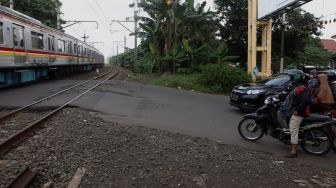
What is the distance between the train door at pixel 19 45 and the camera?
53.7 ft

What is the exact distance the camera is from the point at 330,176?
6609 millimetres

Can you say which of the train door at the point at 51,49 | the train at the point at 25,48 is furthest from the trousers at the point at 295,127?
the train door at the point at 51,49

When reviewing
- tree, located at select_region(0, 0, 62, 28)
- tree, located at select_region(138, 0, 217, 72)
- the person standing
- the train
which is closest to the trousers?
A: the person standing

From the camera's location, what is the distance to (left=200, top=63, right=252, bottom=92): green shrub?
807 inches

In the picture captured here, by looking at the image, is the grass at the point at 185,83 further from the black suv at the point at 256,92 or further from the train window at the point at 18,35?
the train window at the point at 18,35

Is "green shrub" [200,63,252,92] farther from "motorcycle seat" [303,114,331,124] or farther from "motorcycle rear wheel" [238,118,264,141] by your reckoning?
"motorcycle seat" [303,114,331,124]

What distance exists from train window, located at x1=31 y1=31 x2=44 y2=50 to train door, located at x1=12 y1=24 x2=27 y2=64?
57.3 inches

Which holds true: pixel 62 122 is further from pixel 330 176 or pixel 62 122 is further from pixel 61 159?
pixel 330 176

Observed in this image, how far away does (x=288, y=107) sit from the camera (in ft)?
26.8

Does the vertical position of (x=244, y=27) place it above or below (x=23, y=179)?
above

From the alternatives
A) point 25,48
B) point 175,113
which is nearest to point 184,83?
point 25,48

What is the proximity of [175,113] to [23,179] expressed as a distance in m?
7.57

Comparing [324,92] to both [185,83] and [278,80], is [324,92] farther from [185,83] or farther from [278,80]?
[185,83]

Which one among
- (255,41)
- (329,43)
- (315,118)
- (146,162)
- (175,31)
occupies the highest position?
(329,43)
